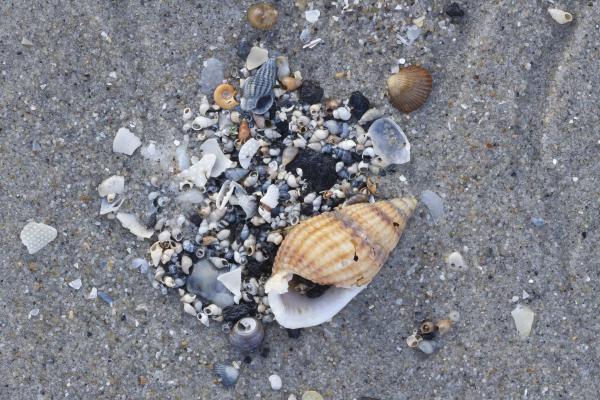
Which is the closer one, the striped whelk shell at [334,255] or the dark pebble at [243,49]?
the striped whelk shell at [334,255]

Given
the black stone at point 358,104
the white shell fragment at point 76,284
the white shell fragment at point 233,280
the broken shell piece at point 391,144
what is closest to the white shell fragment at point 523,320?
the broken shell piece at point 391,144

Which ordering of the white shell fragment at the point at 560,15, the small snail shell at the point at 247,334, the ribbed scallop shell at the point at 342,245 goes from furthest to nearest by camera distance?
the white shell fragment at the point at 560,15
the small snail shell at the point at 247,334
the ribbed scallop shell at the point at 342,245

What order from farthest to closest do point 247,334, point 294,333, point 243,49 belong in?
1. point 243,49
2. point 294,333
3. point 247,334

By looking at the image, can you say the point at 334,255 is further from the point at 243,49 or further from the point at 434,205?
the point at 243,49

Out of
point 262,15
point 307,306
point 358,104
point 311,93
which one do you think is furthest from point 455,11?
point 307,306

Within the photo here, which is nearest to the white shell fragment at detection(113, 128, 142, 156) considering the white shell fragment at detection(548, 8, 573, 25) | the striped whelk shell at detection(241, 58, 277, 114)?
the striped whelk shell at detection(241, 58, 277, 114)

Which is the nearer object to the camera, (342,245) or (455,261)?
(342,245)

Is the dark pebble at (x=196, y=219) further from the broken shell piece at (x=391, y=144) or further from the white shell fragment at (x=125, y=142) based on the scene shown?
the broken shell piece at (x=391, y=144)
